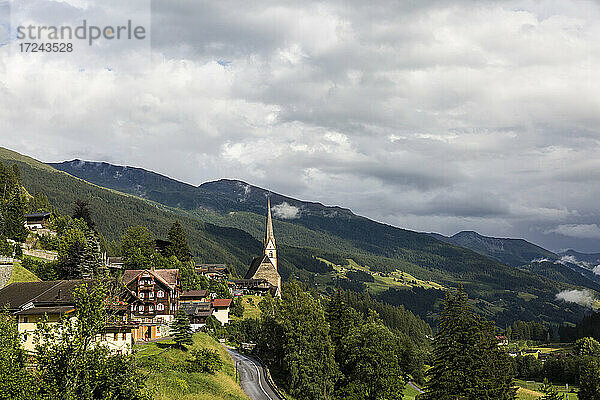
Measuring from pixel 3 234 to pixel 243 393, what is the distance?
2980 inches

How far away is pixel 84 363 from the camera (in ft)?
94.4

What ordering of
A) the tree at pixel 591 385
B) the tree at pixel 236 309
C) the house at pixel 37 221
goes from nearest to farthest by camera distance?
the tree at pixel 591 385, the tree at pixel 236 309, the house at pixel 37 221

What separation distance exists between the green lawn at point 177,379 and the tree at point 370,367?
18.7m

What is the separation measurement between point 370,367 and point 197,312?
36381 mm

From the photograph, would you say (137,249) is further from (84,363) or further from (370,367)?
(84,363)

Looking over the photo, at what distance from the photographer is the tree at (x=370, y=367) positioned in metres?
69.8

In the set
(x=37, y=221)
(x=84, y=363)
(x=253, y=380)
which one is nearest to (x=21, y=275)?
(x=253, y=380)

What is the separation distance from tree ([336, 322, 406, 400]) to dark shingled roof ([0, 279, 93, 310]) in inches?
1552

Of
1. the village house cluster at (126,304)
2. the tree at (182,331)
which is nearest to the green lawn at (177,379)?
the tree at (182,331)

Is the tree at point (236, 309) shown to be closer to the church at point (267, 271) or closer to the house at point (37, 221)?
the church at point (267, 271)

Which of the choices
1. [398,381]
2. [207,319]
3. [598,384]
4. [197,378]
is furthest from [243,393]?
[598,384]

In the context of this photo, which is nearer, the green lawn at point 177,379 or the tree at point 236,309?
the green lawn at point 177,379

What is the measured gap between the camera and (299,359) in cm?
6775

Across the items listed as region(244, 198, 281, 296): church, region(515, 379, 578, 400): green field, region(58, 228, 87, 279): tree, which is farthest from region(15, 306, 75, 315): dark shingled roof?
region(244, 198, 281, 296): church
